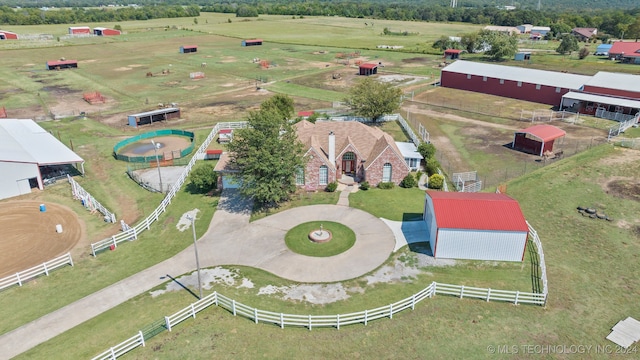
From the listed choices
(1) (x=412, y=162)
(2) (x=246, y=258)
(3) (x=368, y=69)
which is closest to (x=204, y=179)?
(2) (x=246, y=258)

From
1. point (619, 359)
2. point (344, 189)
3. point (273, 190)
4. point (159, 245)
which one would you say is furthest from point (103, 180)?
point (619, 359)

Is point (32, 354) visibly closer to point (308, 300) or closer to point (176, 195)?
point (308, 300)

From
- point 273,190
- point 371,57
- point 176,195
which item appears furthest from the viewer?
point 371,57

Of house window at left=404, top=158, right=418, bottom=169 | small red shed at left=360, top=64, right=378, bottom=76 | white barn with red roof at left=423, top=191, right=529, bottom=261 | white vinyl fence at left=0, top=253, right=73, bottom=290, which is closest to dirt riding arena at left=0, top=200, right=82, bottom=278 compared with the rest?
white vinyl fence at left=0, top=253, right=73, bottom=290

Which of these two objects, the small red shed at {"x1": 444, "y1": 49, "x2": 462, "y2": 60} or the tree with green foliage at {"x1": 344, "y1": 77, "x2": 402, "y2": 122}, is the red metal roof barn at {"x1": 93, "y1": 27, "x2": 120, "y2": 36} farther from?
the tree with green foliage at {"x1": 344, "y1": 77, "x2": 402, "y2": 122}

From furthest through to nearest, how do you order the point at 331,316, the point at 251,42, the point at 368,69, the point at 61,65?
the point at 251,42 < the point at 61,65 < the point at 368,69 < the point at 331,316

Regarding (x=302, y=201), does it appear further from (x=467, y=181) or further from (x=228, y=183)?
(x=467, y=181)

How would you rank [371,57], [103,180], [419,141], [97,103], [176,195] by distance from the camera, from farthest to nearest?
[371,57] → [97,103] → [419,141] → [103,180] → [176,195]
